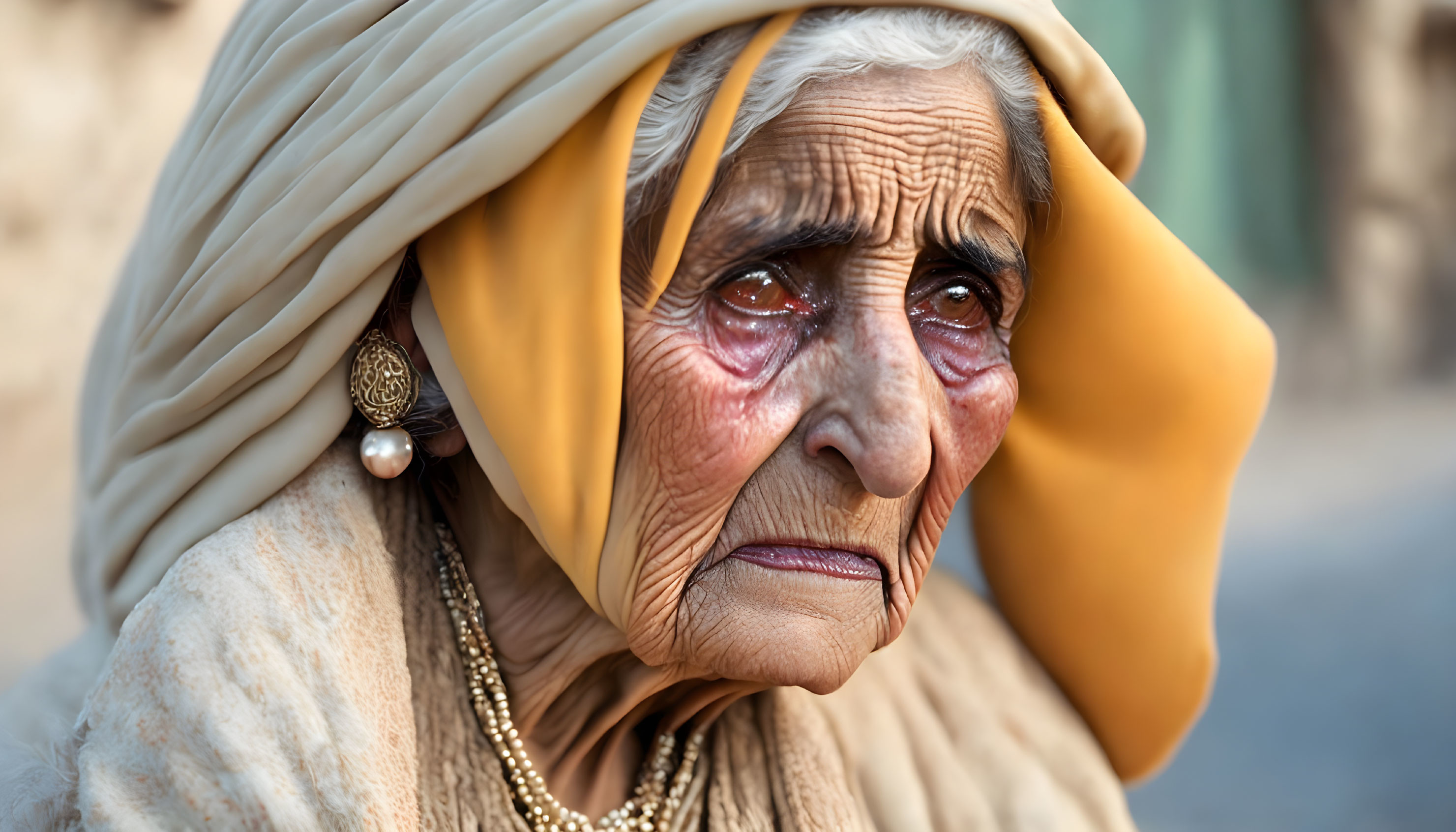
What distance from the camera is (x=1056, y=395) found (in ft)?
4.95

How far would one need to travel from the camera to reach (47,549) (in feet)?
6.72

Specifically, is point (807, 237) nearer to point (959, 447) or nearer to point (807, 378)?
point (807, 378)

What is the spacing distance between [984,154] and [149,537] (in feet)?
3.08

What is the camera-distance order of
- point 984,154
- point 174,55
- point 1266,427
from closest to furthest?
1. point 984,154
2. point 174,55
3. point 1266,427

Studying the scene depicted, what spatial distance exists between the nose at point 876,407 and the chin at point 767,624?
122 mm

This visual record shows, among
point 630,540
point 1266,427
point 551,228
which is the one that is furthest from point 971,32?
point 1266,427

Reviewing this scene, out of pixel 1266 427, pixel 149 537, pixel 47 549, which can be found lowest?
pixel 1266 427

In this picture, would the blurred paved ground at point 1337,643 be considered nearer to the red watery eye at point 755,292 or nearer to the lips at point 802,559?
the lips at point 802,559

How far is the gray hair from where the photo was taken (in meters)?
1.04

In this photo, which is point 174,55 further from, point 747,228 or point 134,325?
point 747,228

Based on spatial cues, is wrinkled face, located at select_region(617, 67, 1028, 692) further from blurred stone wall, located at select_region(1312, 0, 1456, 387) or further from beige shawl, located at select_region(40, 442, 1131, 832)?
blurred stone wall, located at select_region(1312, 0, 1456, 387)

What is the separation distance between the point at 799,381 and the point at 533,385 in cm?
25

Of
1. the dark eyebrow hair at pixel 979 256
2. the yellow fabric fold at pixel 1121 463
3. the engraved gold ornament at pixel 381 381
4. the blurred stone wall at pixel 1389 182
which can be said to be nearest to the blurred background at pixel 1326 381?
the blurred stone wall at pixel 1389 182

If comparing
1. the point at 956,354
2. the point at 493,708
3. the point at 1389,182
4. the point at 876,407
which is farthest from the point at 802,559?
the point at 1389,182
